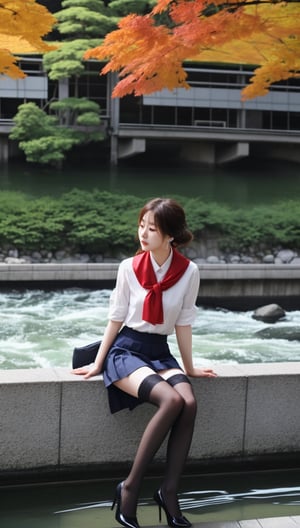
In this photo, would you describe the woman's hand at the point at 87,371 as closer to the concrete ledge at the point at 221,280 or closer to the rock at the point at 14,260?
the concrete ledge at the point at 221,280

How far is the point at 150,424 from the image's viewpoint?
3.07m

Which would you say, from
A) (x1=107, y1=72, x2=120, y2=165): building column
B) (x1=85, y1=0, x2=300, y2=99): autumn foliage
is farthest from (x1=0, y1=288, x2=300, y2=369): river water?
(x1=107, y1=72, x2=120, y2=165): building column

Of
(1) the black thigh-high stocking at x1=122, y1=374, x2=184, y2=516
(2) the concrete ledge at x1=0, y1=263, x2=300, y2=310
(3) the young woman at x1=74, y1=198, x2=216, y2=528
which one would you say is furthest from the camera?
(2) the concrete ledge at x1=0, y1=263, x2=300, y2=310

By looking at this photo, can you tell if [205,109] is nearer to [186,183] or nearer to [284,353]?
[186,183]

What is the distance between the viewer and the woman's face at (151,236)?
11.1ft

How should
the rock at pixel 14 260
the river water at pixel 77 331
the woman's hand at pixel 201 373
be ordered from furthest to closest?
1. the rock at pixel 14 260
2. the river water at pixel 77 331
3. the woman's hand at pixel 201 373

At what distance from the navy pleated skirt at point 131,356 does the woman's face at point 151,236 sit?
41 cm

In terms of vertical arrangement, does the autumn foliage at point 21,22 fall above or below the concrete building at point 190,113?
above

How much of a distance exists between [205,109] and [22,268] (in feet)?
53.0

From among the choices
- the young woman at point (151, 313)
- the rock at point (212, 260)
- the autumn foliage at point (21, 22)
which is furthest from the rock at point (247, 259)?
the young woman at point (151, 313)

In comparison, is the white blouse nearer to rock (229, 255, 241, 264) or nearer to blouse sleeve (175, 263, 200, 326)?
blouse sleeve (175, 263, 200, 326)

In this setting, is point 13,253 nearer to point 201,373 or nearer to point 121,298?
point 201,373

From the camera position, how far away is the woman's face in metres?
3.38

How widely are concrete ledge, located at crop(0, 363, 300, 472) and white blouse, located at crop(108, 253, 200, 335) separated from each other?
0.43 metres
